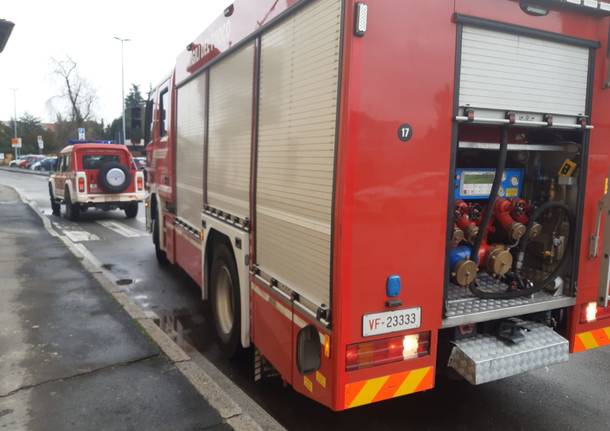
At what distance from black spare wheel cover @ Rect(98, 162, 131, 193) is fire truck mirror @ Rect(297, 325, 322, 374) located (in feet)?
41.5

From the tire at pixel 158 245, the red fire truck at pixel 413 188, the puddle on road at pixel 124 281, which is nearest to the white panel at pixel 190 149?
the red fire truck at pixel 413 188

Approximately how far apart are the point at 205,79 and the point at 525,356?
3.79 metres

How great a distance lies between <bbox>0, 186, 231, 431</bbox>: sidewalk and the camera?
3.51m

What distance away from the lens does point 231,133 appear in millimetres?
4266

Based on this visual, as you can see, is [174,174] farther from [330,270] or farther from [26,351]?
[330,270]

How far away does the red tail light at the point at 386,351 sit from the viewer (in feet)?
8.90

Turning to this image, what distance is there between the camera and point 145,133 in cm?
840

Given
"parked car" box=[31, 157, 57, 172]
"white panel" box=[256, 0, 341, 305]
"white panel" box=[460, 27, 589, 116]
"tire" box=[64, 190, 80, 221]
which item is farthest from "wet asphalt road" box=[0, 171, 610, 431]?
"parked car" box=[31, 157, 57, 172]

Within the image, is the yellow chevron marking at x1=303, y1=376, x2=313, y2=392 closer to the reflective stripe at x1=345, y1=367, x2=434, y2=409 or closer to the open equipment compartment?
the reflective stripe at x1=345, y1=367, x2=434, y2=409

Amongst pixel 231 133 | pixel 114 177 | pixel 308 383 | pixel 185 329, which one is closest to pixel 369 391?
pixel 308 383

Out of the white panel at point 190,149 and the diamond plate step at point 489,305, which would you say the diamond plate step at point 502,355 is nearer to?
the diamond plate step at point 489,305

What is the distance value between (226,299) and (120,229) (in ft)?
30.9

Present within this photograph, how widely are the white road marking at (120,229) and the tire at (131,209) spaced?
68 centimetres

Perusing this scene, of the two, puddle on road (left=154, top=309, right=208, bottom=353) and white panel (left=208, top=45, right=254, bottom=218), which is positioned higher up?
white panel (left=208, top=45, right=254, bottom=218)
